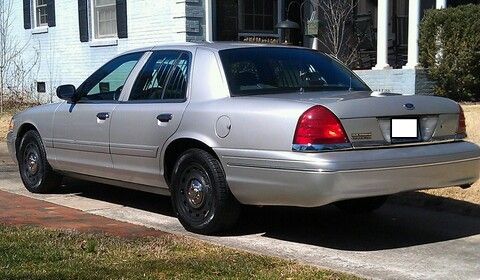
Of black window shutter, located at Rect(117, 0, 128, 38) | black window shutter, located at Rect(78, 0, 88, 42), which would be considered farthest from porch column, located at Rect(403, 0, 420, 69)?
black window shutter, located at Rect(78, 0, 88, 42)

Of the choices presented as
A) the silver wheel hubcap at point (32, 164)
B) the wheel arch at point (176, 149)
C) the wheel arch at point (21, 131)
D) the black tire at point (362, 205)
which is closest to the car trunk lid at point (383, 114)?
the wheel arch at point (176, 149)

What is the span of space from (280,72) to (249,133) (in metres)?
0.91

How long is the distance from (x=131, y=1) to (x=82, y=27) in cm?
194

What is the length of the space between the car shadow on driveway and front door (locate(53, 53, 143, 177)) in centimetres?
63

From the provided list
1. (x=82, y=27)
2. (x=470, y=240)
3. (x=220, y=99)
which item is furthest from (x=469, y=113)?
(x=82, y=27)

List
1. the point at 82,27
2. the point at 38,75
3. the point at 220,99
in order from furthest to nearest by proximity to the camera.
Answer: the point at 38,75, the point at 82,27, the point at 220,99

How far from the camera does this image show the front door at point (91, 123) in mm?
6449

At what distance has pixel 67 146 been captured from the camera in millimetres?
6906

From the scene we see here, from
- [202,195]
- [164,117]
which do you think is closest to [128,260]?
[202,195]

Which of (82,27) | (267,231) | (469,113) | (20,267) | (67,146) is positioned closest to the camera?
(20,267)

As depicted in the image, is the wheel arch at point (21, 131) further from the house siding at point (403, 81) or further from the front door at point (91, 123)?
the house siding at point (403, 81)

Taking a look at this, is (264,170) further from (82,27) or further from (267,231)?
(82,27)

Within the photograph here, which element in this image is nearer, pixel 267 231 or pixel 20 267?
pixel 20 267

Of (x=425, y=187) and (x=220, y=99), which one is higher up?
(x=220, y=99)
